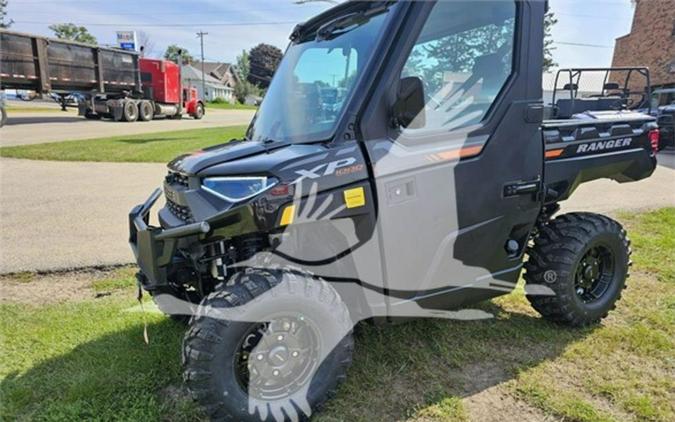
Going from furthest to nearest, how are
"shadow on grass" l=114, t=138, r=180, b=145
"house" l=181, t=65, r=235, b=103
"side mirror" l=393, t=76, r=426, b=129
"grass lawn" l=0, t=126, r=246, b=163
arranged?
"house" l=181, t=65, r=235, b=103, "shadow on grass" l=114, t=138, r=180, b=145, "grass lawn" l=0, t=126, r=246, b=163, "side mirror" l=393, t=76, r=426, b=129

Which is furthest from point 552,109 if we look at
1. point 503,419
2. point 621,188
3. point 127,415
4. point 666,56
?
point 666,56

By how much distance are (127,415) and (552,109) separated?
4.37 m

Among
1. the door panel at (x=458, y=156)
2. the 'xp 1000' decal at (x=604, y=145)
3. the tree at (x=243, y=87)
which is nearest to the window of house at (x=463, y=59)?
the door panel at (x=458, y=156)

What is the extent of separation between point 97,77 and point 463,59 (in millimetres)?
22389

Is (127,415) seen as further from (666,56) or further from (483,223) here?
(666,56)

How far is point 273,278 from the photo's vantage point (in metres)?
2.38

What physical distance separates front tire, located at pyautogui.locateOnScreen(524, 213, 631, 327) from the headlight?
2.21 meters

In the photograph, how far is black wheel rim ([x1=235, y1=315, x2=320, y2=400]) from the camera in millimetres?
2438

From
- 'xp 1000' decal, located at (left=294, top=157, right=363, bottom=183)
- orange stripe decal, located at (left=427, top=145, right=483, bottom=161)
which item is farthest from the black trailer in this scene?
orange stripe decal, located at (left=427, top=145, right=483, bottom=161)

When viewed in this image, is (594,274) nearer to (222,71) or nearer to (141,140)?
(141,140)

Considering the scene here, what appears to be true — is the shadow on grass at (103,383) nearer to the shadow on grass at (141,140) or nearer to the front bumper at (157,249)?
the front bumper at (157,249)

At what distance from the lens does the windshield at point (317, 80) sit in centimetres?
257

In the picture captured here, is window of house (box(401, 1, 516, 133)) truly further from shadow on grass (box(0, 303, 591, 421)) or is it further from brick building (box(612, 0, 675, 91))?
brick building (box(612, 0, 675, 91))

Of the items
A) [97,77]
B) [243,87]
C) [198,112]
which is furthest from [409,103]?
[243,87]
